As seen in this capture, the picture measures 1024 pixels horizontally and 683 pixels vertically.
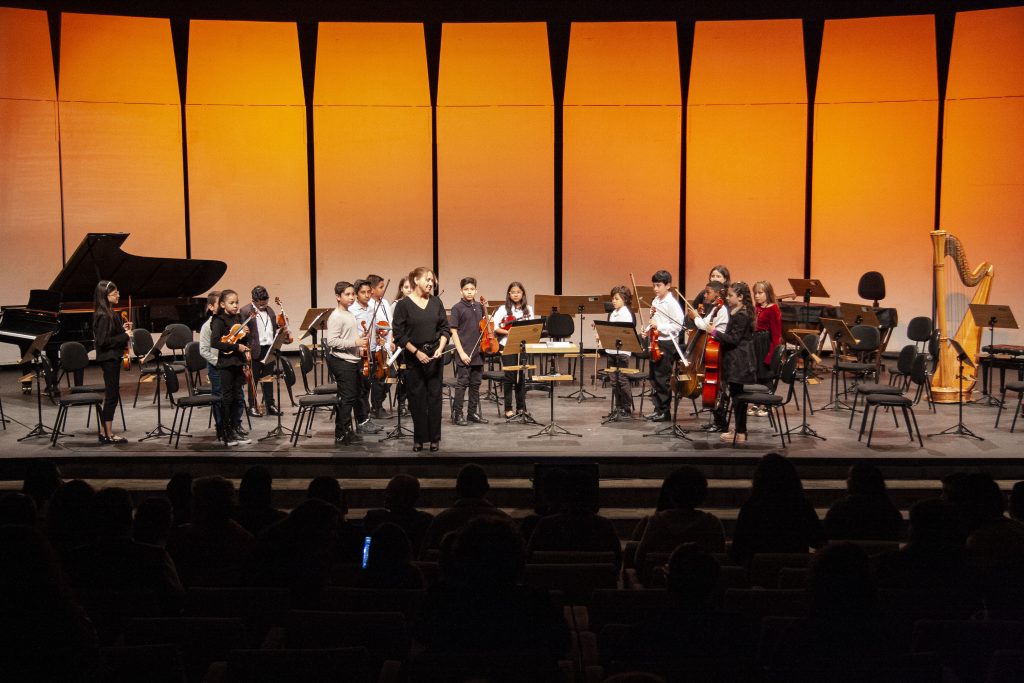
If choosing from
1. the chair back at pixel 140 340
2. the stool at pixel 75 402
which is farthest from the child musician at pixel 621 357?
the chair back at pixel 140 340

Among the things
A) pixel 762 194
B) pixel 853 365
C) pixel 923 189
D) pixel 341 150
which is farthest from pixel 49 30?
pixel 923 189

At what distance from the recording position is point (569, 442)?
803 centimetres

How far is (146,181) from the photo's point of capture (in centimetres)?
Answer: 1359

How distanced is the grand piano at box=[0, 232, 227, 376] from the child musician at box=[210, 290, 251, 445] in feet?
7.78

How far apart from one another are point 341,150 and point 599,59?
406cm
